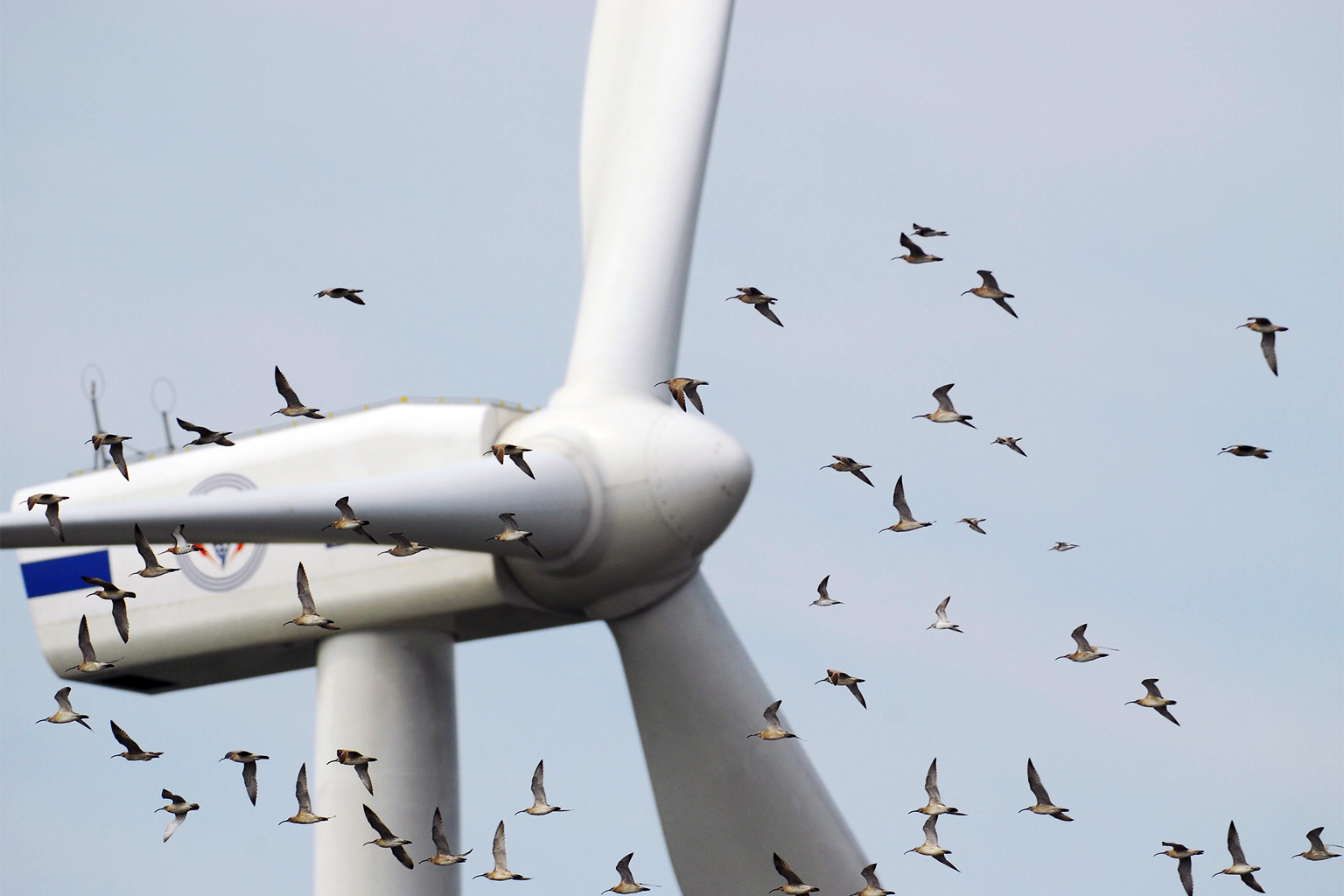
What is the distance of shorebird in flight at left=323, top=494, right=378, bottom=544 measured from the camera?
2511 cm

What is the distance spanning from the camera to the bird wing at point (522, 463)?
91.1 feet

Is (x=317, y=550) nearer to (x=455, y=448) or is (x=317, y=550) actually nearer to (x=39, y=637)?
(x=455, y=448)

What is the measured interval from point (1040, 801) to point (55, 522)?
12978mm

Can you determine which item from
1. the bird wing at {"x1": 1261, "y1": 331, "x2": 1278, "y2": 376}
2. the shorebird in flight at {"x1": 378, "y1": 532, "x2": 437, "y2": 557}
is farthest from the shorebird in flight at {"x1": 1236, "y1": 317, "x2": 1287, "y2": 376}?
the shorebird in flight at {"x1": 378, "y1": 532, "x2": 437, "y2": 557}

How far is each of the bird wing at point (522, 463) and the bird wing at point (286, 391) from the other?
263 centimetres

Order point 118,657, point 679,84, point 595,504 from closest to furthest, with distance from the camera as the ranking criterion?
1. point 595,504
2. point 679,84
3. point 118,657

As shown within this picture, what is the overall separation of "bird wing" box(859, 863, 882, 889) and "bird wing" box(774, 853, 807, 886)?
2.57 ft

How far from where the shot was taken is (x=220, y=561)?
32.4 metres

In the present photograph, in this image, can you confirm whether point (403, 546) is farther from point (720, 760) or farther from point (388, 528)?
point (720, 760)

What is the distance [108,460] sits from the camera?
34562 millimetres

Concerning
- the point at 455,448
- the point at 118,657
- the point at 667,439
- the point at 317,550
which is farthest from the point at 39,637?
the point at 667,439

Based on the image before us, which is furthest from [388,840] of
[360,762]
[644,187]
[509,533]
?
[644,187]

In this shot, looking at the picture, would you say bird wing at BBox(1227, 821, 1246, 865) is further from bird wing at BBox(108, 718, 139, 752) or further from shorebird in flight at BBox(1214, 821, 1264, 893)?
bird wing at BBox(108, 718, 139, 752)

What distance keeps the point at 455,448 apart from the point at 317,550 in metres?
2.90
